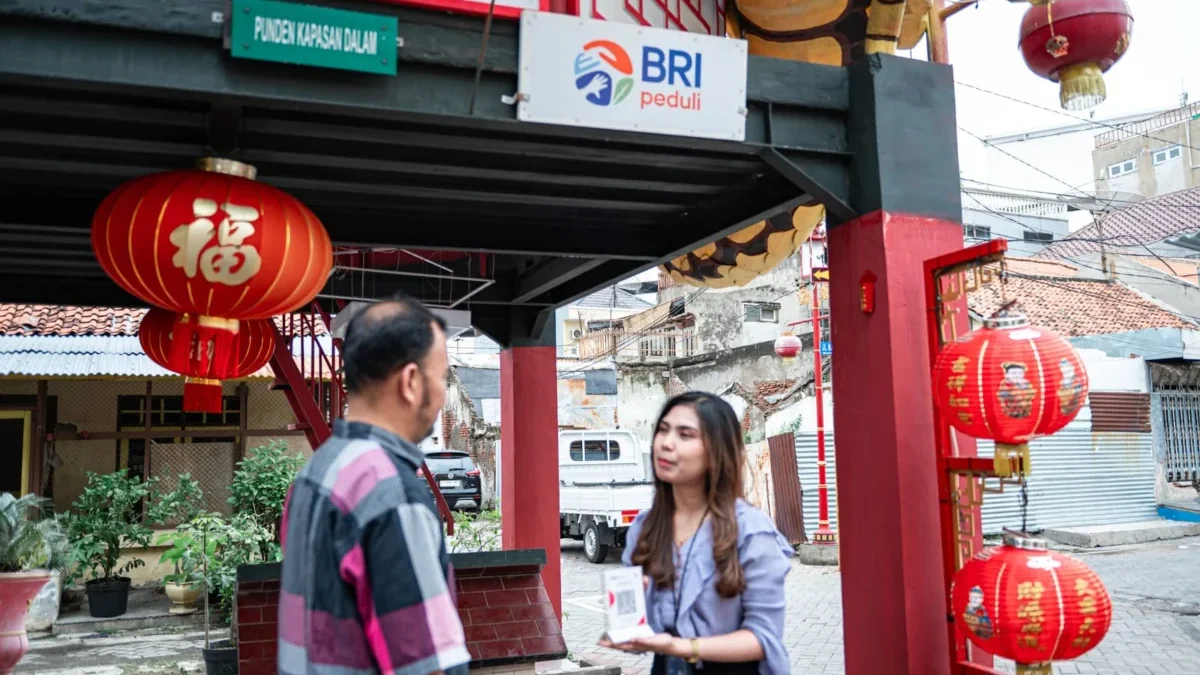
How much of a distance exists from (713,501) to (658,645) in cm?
47

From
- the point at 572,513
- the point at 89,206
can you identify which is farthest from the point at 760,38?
the point at 572,513

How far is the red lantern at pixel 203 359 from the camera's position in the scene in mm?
4883

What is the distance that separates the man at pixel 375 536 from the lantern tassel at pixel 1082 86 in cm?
449

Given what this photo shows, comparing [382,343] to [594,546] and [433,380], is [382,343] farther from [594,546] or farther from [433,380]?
[594,546]

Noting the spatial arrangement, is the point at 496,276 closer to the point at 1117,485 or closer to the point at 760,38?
the point at 760,38

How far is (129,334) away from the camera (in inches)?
514

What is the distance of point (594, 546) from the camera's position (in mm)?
16156

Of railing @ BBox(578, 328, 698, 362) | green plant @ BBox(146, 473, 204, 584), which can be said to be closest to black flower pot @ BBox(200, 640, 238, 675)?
green plant @ BBox(146, 473, 204, 584)

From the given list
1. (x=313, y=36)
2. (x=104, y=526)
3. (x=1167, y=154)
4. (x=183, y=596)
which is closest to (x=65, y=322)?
(x=104, y=526)

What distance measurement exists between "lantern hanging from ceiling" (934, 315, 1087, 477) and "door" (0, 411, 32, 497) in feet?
41.9

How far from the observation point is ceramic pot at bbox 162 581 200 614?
11211 mm

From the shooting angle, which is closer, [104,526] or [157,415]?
[104,526]

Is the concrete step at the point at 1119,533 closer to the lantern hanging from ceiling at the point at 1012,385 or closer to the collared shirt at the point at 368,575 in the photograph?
the lantern hanging from ceiling at the point at 1012,385

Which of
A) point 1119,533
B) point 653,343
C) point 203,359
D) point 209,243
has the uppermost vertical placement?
point 653,343
